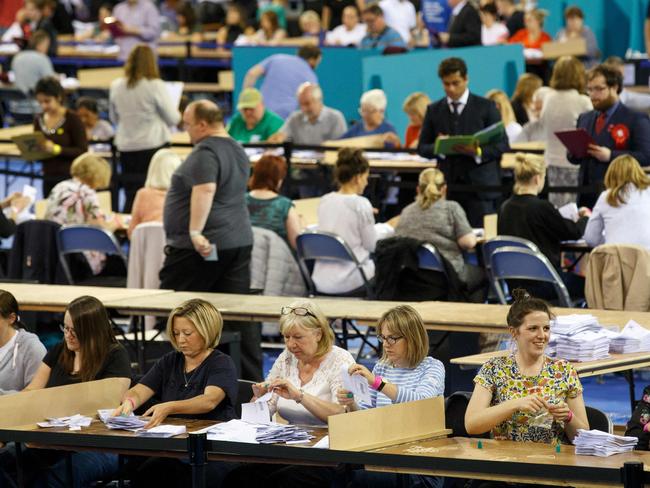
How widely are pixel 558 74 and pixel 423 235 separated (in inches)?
120

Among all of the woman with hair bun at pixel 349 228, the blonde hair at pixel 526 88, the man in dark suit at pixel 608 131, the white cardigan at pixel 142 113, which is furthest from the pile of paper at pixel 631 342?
the blonde hair at pixel 526 88

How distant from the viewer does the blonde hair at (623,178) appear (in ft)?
29.5

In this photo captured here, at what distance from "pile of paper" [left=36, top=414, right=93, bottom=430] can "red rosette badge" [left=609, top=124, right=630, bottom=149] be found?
5313mm

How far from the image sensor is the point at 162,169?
1030 centimetres

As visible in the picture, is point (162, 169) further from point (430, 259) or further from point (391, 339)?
point (391, 339)

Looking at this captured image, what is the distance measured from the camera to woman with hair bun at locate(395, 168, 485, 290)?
30.9ft

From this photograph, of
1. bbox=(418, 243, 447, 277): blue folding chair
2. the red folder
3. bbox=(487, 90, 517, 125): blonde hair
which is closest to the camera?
bbox=(418, 243, 447, 277): blue folding chair

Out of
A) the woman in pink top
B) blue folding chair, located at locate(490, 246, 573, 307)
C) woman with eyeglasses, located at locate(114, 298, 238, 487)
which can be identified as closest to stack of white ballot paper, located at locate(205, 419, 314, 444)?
woman with eyeglasses, located at locate(114, 298, 238, 487)

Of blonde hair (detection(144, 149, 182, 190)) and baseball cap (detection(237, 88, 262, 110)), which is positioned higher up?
baseball cap (detection(237, 88, 262, 110))

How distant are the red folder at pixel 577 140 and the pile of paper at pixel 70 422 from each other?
16.6 ft

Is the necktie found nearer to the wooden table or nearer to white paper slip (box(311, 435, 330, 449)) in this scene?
the wooden table

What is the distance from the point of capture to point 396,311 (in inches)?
242

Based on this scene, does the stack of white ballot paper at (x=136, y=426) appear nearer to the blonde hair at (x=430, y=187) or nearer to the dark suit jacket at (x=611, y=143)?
the blonde hair at (x=430, y=187)

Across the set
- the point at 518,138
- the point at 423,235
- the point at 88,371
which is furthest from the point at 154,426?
the point at 518,138
